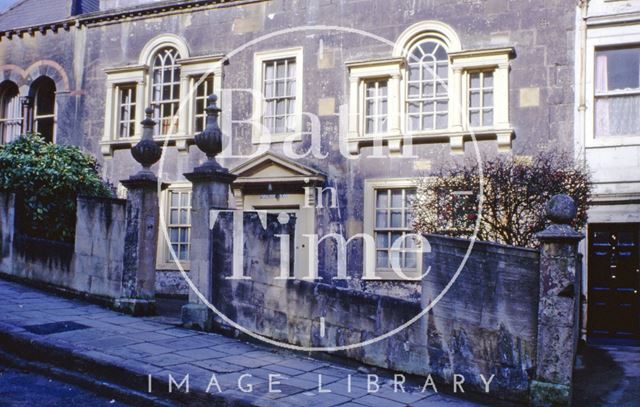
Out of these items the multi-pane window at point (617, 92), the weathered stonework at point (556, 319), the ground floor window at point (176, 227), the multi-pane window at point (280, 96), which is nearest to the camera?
the weathered stonework at point (556, 319)

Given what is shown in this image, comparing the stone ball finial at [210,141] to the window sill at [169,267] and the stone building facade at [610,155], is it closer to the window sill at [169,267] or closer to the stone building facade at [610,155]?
the window sill at [169,267]

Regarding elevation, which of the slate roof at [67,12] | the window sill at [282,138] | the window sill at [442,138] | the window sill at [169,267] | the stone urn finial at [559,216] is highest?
the slate roof at [67,12]

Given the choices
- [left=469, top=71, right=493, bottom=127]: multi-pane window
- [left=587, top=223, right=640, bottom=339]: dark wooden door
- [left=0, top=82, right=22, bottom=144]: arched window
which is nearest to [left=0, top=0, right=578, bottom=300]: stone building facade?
[left=469, top=71, right=493, bottom=127]: multi-pane window

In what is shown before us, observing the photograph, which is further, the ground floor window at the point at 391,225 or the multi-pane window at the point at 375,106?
the multi-pane window at the point at 375,106

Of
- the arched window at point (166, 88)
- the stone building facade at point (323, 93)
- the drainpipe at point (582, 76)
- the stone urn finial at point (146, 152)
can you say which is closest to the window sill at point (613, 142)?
the drainpipe at point (582, 76)

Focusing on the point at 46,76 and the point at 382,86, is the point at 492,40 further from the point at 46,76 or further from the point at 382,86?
the point at 46,76

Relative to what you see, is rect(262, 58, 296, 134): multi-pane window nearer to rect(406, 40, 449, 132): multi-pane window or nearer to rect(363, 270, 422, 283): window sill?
rect(406, 40, 449, 132): multi-pane window

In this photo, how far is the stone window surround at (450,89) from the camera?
40.0ft

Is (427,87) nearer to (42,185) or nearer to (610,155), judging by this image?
(610,155)

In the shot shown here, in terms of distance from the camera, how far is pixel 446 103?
12.8 meters

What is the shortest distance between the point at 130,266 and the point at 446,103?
24.1 ft

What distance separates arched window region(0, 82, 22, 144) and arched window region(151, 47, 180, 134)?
198 inches

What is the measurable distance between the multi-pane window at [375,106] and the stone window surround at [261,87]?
1.57 metres

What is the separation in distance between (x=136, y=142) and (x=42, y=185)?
11.7ft
